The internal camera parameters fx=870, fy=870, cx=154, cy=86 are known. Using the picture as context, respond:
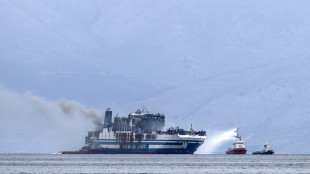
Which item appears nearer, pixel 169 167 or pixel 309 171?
pixel 309 171

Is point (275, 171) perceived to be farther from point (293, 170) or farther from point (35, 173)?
point (35, 173)

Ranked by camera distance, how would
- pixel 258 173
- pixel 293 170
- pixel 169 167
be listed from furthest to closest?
pixel 169 167
pixel 293 170
pixel 258 173

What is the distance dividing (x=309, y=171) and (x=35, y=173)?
38925 millimetres

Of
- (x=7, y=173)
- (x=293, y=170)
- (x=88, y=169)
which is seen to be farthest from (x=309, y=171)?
(x=7, y=173)

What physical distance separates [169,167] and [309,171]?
79.5 ft

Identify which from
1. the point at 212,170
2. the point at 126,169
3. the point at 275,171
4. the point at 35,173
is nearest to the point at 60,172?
the point at 35,173

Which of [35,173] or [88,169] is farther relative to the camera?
[88,169]

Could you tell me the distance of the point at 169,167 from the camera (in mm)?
138250

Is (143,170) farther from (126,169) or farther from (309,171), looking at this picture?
(309,171)

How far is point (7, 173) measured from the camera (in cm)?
12150

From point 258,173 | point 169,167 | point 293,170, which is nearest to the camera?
point 258,173

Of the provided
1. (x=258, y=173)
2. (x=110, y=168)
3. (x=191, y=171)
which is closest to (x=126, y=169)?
(x=110, y=168)

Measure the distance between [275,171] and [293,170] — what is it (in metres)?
4.30

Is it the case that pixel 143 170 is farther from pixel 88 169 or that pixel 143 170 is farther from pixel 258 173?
pixel 258 173
